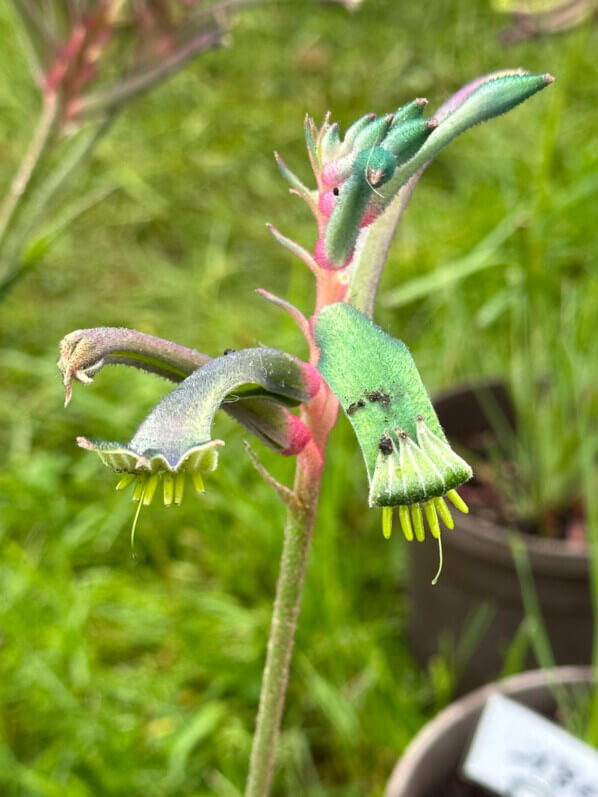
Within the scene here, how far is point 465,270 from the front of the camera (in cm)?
89

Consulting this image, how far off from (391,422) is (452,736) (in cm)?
49

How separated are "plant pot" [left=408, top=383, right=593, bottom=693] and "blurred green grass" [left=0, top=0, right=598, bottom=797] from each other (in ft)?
0.19

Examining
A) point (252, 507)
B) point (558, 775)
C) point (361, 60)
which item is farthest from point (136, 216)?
point (558, 775)

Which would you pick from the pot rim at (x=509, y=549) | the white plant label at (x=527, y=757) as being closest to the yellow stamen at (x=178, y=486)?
the white plant label at (x=527, y=757)

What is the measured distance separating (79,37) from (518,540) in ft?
1.90

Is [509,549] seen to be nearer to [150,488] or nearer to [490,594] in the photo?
[490,594]

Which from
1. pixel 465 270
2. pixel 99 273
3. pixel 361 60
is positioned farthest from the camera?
pixel 361 60

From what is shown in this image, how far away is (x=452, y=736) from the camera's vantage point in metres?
0.68

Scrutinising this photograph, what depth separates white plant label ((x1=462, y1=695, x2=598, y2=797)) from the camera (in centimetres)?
58

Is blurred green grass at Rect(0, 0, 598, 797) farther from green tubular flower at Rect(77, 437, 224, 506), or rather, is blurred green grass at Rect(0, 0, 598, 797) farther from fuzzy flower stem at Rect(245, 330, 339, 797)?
green tubular flower at Rect(77, 437, 224, 506)

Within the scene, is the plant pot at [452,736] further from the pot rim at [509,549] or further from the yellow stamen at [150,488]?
the yellow stamen at [150,488]

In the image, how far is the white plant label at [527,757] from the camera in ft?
1.89

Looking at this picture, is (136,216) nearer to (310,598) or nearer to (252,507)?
(252,507)

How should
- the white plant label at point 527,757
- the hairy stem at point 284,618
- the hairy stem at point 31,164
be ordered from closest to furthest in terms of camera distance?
the hairy stem at point 284,618 → the white plant label at point 527,757 → the hairy stem at point 31,164
